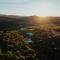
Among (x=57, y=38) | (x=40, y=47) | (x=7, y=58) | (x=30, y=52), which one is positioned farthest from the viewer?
(x=57, y=38)

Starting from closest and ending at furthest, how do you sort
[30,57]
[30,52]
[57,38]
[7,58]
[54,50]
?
[7,58]
[30,57]
[30,52]
[54,50]
[57,38]

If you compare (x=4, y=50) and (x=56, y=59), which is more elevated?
(x=4, y=50)

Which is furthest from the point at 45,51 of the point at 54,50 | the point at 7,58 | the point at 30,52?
the point at 7,58

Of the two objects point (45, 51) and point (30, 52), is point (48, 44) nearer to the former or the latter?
point (45, 51)

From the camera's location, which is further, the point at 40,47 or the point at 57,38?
the point at 57,38

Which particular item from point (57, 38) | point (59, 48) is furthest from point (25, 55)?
point (57, 38)

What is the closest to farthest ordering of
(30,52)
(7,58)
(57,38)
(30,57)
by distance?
(7,58) → (30,57) → (30,52) → (57,38)

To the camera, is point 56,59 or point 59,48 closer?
point 56,59

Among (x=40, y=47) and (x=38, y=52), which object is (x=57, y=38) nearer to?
(x=40, y=47)

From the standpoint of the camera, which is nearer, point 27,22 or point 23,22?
point 27,22
